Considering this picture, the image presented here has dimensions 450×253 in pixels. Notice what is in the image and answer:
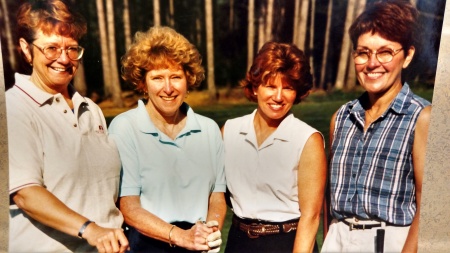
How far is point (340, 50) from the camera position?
327 cm

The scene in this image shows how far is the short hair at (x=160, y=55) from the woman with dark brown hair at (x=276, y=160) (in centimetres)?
29

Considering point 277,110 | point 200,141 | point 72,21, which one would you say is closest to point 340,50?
point 277,110

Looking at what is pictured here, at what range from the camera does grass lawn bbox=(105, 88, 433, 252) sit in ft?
10.9

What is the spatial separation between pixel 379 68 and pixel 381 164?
513mm

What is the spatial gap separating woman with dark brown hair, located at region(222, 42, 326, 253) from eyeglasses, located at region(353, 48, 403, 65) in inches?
10.6

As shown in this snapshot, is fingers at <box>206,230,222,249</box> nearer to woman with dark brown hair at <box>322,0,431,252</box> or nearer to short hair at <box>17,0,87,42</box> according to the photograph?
woman with dark brown hair at <box>322,0,431,252</box>

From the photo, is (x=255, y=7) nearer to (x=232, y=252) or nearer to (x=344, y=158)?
(x=344, y=158)

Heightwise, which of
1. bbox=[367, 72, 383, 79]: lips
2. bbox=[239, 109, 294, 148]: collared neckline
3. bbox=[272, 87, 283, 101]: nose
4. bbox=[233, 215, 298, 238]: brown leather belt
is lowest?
bbox=[233, 215, 298, 238]: brown leather belt

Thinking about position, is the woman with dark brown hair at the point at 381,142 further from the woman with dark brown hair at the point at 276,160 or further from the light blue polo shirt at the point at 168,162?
the light blue polo shirt at the point at 168,162

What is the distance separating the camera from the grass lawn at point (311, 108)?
3337mm

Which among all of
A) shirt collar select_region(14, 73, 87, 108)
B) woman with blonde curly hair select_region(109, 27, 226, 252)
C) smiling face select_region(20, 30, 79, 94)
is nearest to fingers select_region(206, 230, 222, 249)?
woman with blonde curly hair select_region(109, 27, 226, 252)

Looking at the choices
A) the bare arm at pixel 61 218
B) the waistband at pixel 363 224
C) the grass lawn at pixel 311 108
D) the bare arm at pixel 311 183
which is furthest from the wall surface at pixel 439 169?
the bare arm at pixel 61 218

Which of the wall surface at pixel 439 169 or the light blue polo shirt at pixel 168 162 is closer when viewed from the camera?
the light blue polo shirt at pixel 168 162

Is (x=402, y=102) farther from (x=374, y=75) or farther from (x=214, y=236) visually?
(x=214, y=236)
